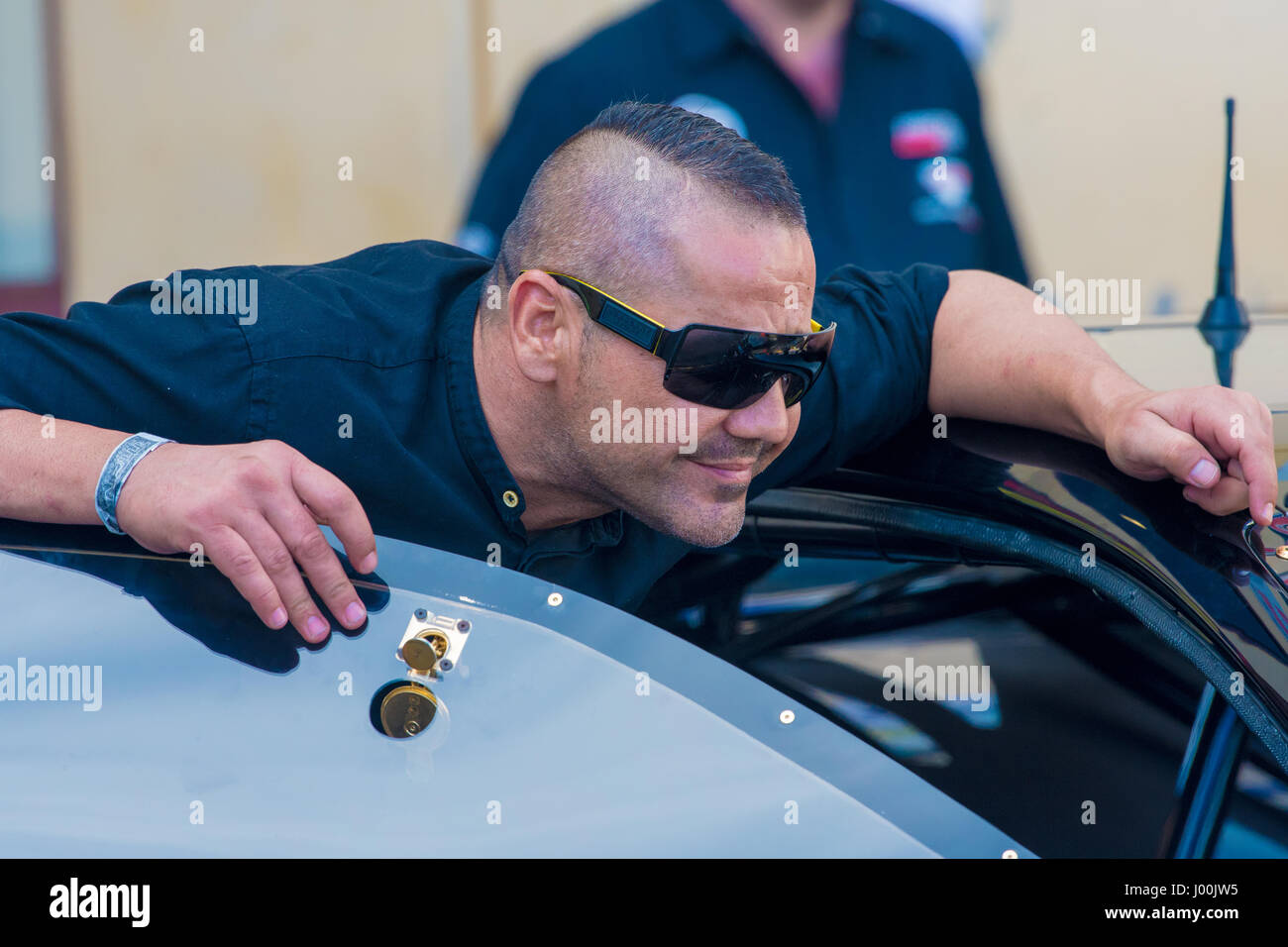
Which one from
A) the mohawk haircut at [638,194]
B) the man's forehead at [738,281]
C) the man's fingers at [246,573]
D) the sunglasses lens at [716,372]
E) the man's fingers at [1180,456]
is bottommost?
the man's fingers at [246,573]

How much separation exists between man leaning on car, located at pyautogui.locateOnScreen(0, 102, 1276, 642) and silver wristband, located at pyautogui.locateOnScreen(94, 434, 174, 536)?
1 centimetres

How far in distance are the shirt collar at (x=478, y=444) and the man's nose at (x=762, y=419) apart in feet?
1.03

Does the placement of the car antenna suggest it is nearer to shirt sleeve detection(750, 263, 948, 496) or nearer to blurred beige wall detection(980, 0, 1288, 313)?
shirt sleeve detection(750, 263, 948, 496)

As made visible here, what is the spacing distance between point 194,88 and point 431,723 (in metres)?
3.26

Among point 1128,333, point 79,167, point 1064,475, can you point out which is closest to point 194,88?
point 79,167

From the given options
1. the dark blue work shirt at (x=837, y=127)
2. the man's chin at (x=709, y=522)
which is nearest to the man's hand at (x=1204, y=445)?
the man's chin at (x=709, y=522)

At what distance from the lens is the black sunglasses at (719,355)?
141 centimetres

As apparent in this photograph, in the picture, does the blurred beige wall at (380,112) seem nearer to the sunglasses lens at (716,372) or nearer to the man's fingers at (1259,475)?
the sunglasses lens at (716,372)

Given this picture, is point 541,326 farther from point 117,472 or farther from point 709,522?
point 117,472

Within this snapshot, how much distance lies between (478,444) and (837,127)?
183 centimetres

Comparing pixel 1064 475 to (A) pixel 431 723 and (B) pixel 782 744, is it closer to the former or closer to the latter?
(B) pixel 782 744

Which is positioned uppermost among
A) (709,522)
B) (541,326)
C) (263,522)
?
(541,326)

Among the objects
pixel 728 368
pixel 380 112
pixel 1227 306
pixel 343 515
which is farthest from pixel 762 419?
pixel 380 112

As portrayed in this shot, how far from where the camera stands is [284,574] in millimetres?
1027
